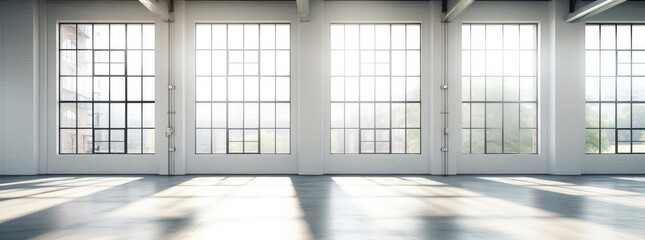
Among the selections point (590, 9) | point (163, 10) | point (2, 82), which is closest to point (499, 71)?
point (590, 9)

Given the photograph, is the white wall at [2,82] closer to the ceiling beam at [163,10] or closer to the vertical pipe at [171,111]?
the ceiling beam at [163,10]

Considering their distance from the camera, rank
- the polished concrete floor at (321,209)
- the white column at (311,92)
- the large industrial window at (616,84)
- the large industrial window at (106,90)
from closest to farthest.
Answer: the polished concrete floor at (321,209), the white column at (311,92), the large industrial window at (106,90), the large industrial window at (616,84)

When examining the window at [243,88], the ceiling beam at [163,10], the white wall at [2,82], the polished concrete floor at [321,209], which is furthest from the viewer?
the window at [243,88]

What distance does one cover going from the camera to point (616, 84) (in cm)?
1666

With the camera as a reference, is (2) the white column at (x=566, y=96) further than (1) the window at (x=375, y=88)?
No

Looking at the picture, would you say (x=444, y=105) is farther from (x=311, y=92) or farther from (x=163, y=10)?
(x=163, y=10)

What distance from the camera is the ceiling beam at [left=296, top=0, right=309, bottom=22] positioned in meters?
14.2

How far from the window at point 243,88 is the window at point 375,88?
236 centimetres

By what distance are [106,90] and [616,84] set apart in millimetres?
23768

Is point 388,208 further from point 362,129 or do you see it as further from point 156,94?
point 156,94

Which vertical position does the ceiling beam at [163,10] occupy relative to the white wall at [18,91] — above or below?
above

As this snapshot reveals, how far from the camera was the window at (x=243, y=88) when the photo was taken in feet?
53.6

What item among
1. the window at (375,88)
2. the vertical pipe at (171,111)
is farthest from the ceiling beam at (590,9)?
the vertical pipe at (171,111)

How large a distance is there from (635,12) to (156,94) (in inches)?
881
